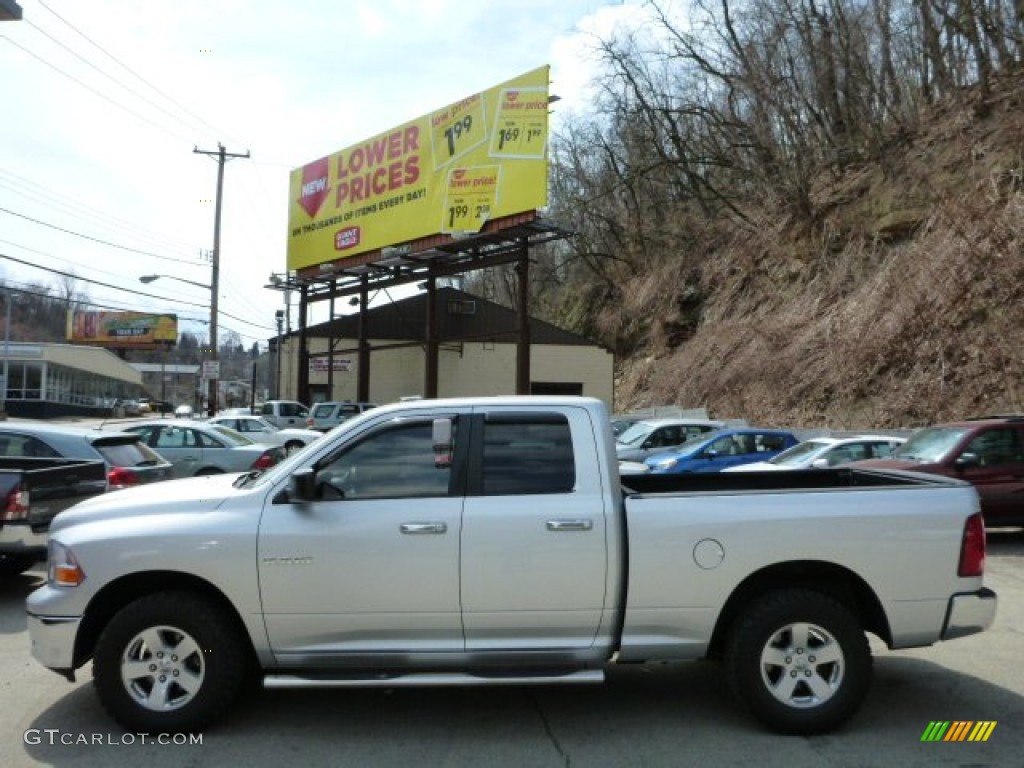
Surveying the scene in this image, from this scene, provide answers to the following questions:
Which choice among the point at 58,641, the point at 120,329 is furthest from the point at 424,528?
the point at 120,329

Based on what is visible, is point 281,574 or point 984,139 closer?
point 281,574

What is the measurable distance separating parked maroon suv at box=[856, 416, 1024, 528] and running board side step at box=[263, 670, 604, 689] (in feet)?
25.0

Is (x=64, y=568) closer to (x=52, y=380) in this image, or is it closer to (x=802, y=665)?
(x=802, y=665)

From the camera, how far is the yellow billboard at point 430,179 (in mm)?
29297

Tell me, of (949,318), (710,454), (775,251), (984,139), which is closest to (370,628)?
(710,454)

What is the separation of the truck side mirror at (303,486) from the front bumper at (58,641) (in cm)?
131

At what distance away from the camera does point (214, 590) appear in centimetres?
463

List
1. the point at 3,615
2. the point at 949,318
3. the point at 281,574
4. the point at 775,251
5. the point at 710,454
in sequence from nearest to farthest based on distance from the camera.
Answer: the point at 281,574, the point at 3,615, the point at 710,454, the point at 949,318, the point at 775,251

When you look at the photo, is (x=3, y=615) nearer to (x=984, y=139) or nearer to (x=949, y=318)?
(x=949, y=318)

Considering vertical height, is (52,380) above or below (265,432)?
above

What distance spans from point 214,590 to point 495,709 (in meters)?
1.75

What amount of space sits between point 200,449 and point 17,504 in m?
8.22

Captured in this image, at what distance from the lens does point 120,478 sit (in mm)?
10078

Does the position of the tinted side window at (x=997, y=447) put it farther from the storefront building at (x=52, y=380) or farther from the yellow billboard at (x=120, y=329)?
the yellow billboard at (x=120, y=329)
